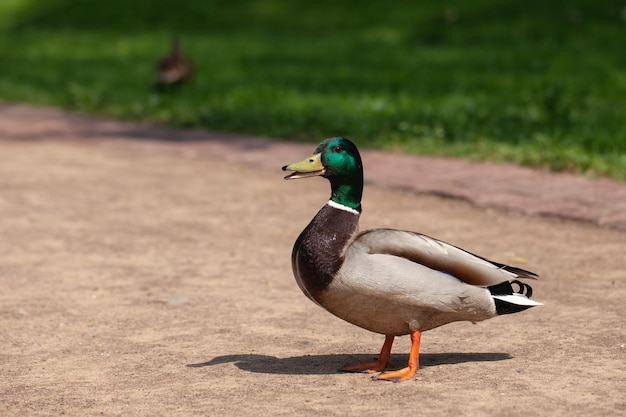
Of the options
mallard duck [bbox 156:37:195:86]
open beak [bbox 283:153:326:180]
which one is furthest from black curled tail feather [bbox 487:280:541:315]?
mallard duck [bbox 156:37:195:86]

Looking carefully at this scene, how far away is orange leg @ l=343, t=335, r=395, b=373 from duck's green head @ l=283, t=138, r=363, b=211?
0.62 meters

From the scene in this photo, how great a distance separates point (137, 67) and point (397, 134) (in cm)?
683

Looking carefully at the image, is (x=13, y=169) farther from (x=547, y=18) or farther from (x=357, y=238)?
(x=547, y=18)

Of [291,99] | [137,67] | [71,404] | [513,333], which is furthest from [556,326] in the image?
[137,67]

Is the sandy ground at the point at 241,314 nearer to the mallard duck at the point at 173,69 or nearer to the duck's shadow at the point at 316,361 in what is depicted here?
the duck's shadow at the point at 316,361

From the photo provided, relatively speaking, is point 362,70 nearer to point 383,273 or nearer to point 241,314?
point 241,314

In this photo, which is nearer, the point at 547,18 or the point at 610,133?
the point at 610,133

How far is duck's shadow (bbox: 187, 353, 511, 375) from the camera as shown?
4.86m

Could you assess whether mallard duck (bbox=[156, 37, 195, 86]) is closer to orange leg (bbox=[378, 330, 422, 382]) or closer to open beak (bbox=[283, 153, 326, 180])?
open beak (bbox=[283, 153, 326, 180])

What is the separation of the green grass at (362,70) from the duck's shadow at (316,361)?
4448mm

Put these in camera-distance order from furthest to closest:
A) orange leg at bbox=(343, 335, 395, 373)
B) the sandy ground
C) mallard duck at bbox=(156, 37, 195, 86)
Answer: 1. mallard duck at bbox=(156, 37, 195, 86)
2. orange leg at bbox=(343, 335, 395, 373)
3. the sandy ground

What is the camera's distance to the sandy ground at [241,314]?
4.44 meters

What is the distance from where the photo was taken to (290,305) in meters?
6.06

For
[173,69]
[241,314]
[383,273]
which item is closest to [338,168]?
[383,273]
